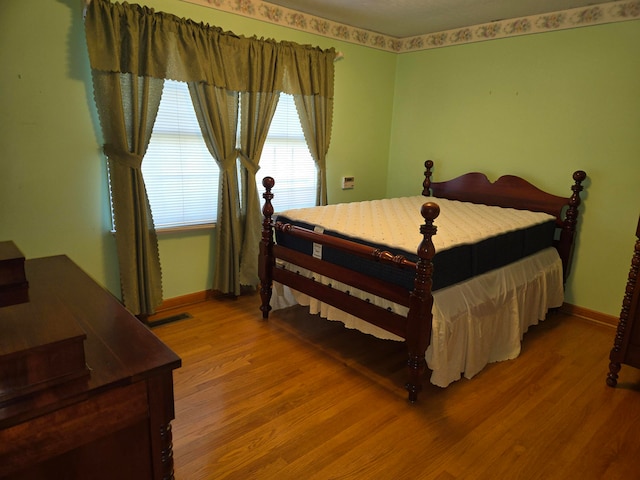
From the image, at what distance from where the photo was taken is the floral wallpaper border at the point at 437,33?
9.56 ft

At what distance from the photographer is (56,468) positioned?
2.77 ft

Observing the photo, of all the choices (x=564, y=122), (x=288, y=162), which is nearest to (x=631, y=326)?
(x=564, y=122)

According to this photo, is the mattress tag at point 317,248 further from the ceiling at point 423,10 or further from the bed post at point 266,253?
the ceiling at point 423,10

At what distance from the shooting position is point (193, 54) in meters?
2.81

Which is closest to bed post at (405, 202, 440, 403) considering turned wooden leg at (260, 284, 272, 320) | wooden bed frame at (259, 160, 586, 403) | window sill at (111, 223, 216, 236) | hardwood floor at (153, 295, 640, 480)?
wooden bed frame at (259, 160, 586, 403)

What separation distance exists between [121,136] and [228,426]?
1873mm

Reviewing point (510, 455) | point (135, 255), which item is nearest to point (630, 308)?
point (510, 455)

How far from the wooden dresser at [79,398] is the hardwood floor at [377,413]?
0.86 meters

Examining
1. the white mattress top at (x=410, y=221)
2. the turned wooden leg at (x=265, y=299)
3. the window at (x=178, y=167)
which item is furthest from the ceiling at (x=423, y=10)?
the turned wooden leg at (x=265, y=299)

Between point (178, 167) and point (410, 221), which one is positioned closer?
point (410, 221)

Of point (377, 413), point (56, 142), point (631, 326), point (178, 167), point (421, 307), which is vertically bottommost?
point (377, 413)

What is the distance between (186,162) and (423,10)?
2.20 meters

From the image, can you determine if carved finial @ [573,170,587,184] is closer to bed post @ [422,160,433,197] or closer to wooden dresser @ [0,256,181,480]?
bed post @ [422,160,433,197]

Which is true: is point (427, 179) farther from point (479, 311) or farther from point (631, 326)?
point (631, 326)
